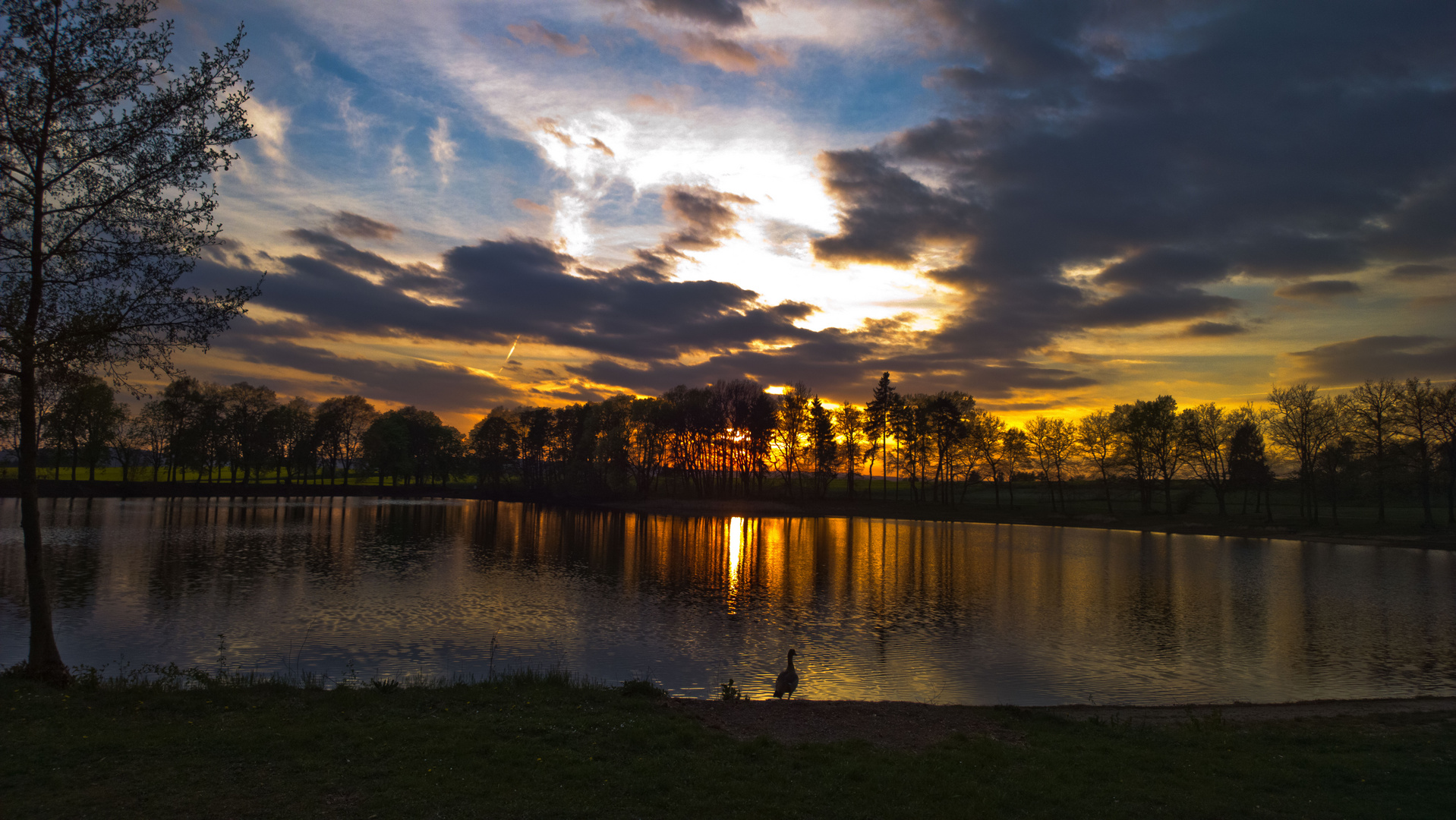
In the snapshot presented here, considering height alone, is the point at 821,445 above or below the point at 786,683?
above

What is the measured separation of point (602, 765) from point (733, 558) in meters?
38.9

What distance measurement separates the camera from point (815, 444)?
106 m

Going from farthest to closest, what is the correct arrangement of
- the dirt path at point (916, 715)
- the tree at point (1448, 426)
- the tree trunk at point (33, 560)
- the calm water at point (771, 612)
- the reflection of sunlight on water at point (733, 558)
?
the tree at point (1448, 426)
the reflection of sunlight on water at point (733, 558)
the calm water at point (771, 612)
the tree trunk at point (33, 560)
the dirt path at point (916, 715)

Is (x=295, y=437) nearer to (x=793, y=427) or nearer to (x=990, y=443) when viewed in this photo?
(x=793, y=427)

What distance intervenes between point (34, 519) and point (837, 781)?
54.5 ft

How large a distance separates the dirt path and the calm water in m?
2.35

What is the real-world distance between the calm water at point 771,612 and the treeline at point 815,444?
20559mm

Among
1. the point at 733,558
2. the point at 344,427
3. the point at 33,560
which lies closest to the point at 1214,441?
the point at 733,558

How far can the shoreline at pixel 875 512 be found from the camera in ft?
221

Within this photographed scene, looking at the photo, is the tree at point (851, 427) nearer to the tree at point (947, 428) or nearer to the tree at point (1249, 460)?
the tree at point (947, 428)

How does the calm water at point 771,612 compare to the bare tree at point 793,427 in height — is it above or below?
below

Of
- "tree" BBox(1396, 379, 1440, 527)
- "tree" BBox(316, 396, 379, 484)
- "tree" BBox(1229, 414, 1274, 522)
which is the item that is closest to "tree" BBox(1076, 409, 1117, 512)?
"tree" BBox(1229, 414, 1274, 522)

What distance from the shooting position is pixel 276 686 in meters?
14.5

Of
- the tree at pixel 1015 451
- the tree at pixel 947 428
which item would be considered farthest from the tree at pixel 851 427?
the tree at pixel 1015 451
